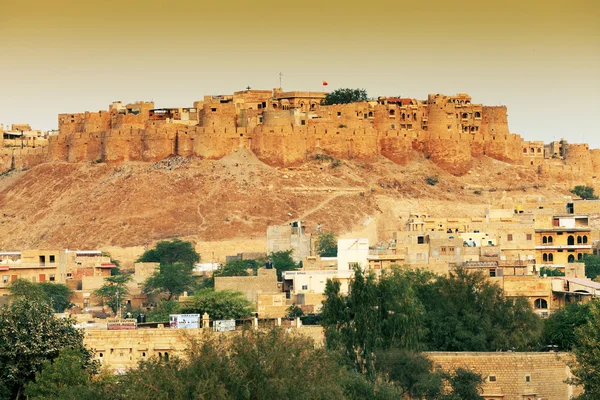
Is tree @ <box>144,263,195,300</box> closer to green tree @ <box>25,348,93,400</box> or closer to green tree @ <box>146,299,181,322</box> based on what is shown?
green tree @ <box>146,299,181,322</box>

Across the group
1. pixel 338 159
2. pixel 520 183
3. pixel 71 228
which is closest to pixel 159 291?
pixel 71 228

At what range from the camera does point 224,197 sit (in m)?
76.4

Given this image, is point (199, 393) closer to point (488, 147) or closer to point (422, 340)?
point (422, 340)

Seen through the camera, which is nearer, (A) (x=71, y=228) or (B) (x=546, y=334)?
(B) (x=546, y=334)

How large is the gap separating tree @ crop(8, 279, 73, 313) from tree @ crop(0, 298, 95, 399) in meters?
17.1

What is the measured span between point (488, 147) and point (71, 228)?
77.7ft

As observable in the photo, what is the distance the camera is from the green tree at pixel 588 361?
88.6 feet

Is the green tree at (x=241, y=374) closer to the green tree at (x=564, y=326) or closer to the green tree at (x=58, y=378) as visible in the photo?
the green tree at (x=58, y=378)

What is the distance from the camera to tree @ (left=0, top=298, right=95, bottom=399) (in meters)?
26.8

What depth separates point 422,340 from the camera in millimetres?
31766

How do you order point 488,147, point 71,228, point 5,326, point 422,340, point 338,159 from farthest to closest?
point 488,147 → point 338,159 → point 71,228 → point 422,340 → point 5,326

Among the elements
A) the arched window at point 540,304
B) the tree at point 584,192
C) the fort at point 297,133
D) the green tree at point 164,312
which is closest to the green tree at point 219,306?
the green tree at point 164,312

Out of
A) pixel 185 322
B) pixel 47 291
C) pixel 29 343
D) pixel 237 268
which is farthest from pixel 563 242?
pixel 29 343

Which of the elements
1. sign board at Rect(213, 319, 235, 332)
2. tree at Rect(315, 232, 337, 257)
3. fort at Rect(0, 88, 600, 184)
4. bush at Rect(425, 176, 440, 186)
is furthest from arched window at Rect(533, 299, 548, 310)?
bush at Rect(425, 176, 440, 186)
